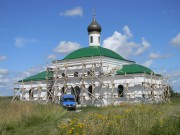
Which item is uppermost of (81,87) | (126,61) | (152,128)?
(126,61)

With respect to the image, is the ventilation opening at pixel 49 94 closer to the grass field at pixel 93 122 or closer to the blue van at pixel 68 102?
the blue van at pixel 68 102

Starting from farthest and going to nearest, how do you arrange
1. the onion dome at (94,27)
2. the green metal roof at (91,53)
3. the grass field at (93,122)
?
1. the onion dome at (94,27)
2. the green metal roof at (91,53)
3. the grass field at (93,122)

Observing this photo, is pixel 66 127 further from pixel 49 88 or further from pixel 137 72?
pixel 49 88

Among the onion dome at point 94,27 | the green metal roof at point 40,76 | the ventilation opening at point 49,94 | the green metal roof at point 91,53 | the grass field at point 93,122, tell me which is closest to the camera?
the grass field at point 93,122

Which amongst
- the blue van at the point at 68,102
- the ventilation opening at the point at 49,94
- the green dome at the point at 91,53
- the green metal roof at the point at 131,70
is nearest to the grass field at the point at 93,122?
the blue van at the point at 68,102

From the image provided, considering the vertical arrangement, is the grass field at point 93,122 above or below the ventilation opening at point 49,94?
below

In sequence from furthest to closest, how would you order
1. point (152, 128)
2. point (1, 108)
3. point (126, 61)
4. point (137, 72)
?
point (126, 61), point (137, 72), point (1, 108), point (152, 128)

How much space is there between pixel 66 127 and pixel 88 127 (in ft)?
2.05

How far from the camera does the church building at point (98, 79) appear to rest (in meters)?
33.9

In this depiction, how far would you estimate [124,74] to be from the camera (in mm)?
34469

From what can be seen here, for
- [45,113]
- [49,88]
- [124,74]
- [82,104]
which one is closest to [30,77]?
[49,88]

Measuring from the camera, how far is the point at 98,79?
35062 millimetres

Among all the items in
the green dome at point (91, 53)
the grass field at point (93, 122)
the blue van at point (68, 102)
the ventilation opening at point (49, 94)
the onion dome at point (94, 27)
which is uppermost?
the onion dome at point (94, 27)

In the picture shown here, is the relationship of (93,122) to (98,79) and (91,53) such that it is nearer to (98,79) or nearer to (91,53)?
(98,79)
